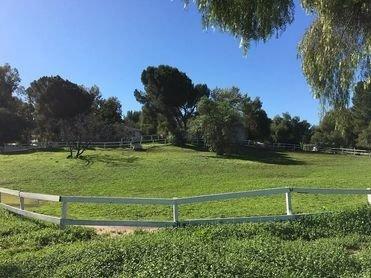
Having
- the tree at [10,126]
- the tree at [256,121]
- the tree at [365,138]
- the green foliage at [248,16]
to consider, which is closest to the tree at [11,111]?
the tree at [10,126]

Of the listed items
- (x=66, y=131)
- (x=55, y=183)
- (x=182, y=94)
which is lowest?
(x=55, y=183)

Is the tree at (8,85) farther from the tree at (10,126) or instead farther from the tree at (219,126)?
the tree at (219,126)

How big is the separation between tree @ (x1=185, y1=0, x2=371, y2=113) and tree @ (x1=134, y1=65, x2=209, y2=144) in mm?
61830

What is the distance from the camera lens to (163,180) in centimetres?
3669

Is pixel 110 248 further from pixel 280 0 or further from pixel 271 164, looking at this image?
pixel 271 164

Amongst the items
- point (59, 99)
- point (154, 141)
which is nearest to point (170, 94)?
point (154, 141)

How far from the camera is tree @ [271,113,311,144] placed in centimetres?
10188

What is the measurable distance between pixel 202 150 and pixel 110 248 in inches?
2270

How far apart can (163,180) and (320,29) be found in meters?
23.3

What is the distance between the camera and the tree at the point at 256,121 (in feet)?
317

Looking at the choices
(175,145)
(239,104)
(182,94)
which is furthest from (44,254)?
(239,104)

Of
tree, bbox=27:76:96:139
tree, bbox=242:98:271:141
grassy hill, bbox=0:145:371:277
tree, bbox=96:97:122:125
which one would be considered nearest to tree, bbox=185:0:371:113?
grassy hill, bbox=0:145:371:277

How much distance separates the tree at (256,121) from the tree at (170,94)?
13062mm

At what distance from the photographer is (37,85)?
7925 cm
